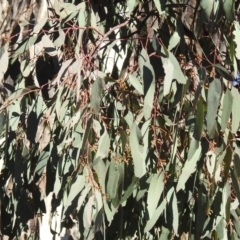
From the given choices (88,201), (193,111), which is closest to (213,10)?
(193,111)

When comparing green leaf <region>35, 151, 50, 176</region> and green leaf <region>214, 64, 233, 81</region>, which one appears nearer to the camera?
green leaf <region>214, 64, 233, 81</region>

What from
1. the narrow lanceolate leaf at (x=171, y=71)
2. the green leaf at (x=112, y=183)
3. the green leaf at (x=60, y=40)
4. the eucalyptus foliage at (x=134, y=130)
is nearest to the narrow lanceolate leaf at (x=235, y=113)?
the eucalyptus foliage at (x=134, y=130)

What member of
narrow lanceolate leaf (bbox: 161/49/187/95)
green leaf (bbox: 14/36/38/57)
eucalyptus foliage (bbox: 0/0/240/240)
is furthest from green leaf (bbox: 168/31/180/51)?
green leaf (bbox: 14/36/38/57)

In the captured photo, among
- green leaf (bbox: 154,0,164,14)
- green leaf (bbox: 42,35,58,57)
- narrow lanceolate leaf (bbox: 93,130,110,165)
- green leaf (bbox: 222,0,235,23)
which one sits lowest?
narrow lanceolate leaf (bbox: 93,130,110,165)

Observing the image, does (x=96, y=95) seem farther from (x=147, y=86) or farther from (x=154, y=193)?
(x=154, y=193)

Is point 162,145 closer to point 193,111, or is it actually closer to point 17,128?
point 193,111

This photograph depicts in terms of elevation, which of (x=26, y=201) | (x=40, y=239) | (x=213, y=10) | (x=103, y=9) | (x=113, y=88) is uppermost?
(x=103, y=9)

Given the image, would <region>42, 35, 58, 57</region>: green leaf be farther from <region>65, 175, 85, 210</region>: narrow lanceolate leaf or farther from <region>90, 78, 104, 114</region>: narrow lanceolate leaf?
<region>65, 175, 85, 210</region>: narrow lanceolate leaf

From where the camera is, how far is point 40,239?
2.02 meters

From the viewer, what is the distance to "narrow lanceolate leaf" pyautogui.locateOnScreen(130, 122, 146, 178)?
1.31 metres

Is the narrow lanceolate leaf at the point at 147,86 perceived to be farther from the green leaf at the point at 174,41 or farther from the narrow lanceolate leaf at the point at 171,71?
the green leaf at the point at 174,41

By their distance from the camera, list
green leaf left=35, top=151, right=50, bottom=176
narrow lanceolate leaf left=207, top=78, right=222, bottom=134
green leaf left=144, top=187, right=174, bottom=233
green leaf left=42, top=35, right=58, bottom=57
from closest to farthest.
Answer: narrow lanceolate leaf left=207, top=78, right=222, bottom=134 → green leaf left=144, top=187, right=174, bottom=233 → green leaf left=42, top=35, right=58, bottom=57 → green leaf left=35, top=151, right=50, bottom=176

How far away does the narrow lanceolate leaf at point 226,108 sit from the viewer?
133cm

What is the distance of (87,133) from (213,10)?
0.43 meters
